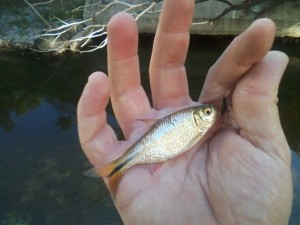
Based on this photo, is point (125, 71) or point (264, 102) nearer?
point (264, 102)

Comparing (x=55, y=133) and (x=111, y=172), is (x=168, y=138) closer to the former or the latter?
(x=111, y=172)

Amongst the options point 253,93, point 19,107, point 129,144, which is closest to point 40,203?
point 19,107

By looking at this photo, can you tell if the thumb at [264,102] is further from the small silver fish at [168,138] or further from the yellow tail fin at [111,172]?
the yellow tail fin at [111,172]

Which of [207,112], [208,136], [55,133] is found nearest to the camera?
[207,112]

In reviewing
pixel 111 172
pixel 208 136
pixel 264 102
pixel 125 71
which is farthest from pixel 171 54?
pixel 111 172

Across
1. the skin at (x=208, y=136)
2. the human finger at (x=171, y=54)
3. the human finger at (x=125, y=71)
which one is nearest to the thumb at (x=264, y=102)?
the skin at (x=208, y=136)

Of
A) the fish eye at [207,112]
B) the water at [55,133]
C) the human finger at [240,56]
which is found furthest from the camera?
the water at [55,133]
